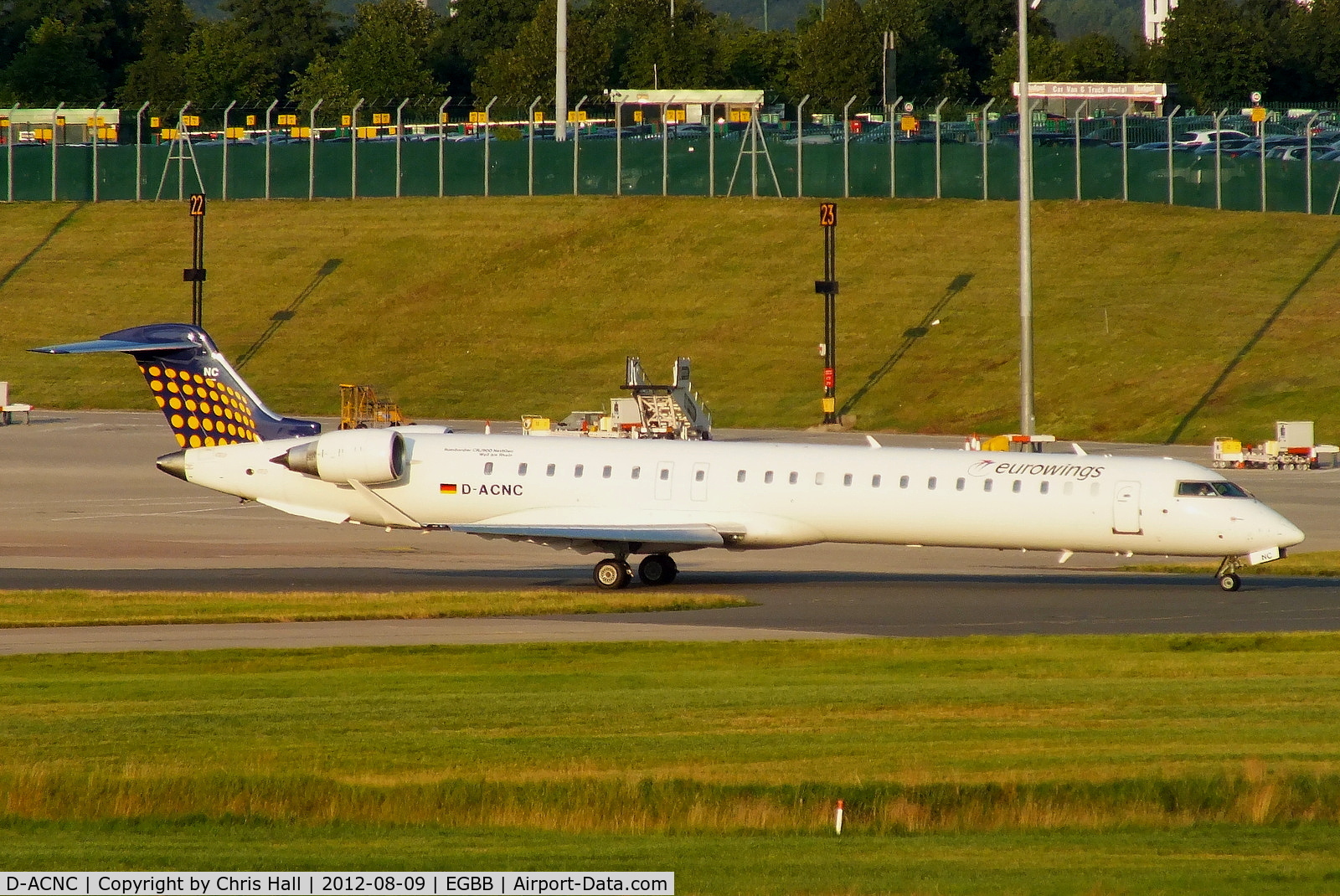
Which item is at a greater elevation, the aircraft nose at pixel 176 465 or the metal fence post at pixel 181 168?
the metal fence post at pixel 181 168

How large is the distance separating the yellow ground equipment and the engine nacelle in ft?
96.7

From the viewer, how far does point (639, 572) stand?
34094 millimetres

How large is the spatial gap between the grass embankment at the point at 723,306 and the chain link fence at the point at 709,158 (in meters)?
1.09

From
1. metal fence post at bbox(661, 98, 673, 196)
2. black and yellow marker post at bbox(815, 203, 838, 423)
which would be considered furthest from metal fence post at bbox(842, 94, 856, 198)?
black and yellow marker post at bbox(815, 203, 838, 423)

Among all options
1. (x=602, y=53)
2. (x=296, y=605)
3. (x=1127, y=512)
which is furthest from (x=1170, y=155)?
(x=296, y=605)

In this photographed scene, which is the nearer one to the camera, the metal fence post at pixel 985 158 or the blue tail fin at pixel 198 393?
the blue tail fin at pixel 198 393

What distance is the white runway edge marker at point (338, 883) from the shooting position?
1073 cm

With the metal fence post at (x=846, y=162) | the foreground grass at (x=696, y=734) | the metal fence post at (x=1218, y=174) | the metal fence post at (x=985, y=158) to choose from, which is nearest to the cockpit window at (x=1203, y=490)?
the foreground grass at (x=696, y=734)

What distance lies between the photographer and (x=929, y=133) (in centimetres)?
8612

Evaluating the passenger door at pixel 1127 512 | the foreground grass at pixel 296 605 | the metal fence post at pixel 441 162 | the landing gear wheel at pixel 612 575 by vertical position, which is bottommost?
the foreground grass at pixel 296 605

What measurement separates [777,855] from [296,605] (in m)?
18.3

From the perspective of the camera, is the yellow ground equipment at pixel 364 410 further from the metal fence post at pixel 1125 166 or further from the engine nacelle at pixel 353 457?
the metal fence post at pixel 1125 166

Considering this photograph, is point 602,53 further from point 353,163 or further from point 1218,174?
point 1218,174

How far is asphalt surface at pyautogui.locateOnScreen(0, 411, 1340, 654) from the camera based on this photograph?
89.3 feet
